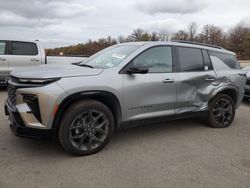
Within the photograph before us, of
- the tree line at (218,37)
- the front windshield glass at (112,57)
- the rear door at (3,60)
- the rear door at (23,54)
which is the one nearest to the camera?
the front windshield glass at (112,57)

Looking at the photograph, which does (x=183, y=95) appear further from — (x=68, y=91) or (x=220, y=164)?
(x=68, y=91)

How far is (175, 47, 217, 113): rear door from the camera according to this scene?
4645 millimetres

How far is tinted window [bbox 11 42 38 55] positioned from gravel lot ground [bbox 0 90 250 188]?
4803 millimetres

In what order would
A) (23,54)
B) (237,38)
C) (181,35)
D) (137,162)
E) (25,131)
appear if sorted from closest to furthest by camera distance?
1. (25,131)
2. (137,162)
3. (23,54)
4. (237,38)
5. (181,35)

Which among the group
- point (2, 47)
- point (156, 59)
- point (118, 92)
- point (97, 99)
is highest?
point (2, 47)

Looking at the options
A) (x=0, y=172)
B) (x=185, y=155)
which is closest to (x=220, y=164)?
(x=185, y=155)

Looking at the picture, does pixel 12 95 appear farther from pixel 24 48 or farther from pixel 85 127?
pixel 24 48

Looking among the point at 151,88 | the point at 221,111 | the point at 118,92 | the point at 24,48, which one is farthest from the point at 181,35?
the point at 118,92

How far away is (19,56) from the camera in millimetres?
8992

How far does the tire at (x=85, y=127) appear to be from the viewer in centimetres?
351

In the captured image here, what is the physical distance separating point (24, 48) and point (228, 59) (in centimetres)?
689

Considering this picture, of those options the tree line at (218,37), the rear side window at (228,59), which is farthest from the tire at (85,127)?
the tree line at (218,37)

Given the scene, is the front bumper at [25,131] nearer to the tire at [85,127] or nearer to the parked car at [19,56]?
the tire at [85,127]

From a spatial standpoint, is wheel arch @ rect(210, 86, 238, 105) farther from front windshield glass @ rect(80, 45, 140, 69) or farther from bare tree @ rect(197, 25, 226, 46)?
bare tree @ rect(197, 25, 226, 46)
